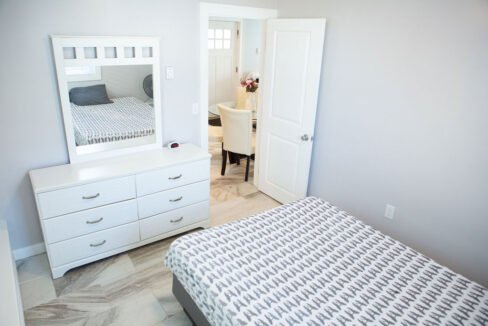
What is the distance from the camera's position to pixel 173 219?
9.31ft

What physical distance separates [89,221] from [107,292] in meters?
0.51

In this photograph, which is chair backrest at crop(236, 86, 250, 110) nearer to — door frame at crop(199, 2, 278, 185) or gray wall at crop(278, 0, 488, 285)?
door frame at crop(199, 2, 278, 185)

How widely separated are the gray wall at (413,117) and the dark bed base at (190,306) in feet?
5.94

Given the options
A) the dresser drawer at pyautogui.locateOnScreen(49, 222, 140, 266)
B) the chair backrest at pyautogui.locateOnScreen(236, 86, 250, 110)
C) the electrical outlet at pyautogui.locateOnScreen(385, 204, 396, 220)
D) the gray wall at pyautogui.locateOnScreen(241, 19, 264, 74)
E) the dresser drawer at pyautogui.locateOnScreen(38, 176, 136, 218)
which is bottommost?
the dresser drawer at pyautogui.locateOnScreen(49, 222, 140, 266)

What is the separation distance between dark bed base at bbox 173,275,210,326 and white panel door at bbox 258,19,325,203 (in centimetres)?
177

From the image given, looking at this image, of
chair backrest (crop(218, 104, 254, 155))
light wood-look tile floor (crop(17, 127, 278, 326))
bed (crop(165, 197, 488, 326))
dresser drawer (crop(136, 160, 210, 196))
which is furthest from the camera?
chair backrest (crop(218, 104, 254, 155))

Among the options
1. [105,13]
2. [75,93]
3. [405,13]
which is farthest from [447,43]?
[75,93]

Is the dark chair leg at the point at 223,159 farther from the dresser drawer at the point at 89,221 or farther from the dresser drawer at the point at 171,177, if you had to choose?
the dresser drawer at the point at 89,221

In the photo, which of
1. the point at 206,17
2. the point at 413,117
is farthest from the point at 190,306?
the point at 206,17

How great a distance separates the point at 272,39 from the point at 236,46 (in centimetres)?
370

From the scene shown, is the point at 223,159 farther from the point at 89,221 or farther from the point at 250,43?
the point at 250,43

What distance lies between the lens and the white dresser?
7.47 feet

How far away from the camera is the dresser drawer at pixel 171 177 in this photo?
101 inches

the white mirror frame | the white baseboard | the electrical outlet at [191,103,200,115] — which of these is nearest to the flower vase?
the electrical outlet at [191,103,200,115]
